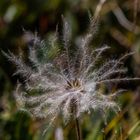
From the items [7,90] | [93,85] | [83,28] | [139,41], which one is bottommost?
[93,85]

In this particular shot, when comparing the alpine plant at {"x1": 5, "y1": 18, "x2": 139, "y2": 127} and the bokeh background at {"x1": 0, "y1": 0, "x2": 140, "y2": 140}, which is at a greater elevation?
the bokeh background at {"x1": 0, "y1": 0, "x2": 140, "y2": 140}

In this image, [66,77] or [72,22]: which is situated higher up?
[72,22]

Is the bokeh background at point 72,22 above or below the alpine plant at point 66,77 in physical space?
above

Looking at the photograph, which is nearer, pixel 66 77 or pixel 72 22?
pixel 66 77

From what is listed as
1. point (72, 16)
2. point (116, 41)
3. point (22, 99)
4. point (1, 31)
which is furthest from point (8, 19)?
point (22, 99)

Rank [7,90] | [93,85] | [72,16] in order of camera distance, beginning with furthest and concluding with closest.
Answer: [72,16] < [7,90] < [93,85]

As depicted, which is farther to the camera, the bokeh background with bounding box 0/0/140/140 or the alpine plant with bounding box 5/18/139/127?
the bokeh background with bounding box 0/0/140/140

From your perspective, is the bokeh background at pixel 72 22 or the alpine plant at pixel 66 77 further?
the bokeh background at pixel 72 22

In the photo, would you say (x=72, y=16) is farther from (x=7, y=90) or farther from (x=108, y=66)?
(x=108, y=66)
